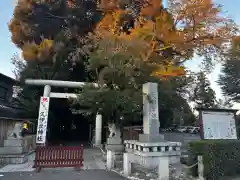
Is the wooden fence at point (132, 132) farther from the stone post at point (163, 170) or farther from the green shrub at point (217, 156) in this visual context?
the green shrub at point (217, 156)

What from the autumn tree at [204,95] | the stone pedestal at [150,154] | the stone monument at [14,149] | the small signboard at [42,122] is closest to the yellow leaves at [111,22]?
the small signboard at [42,122]

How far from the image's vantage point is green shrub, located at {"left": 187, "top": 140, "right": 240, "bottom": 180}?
22.5ft

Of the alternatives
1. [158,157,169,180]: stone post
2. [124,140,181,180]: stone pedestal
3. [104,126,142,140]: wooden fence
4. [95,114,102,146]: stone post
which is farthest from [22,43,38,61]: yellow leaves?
[158,157,169,180]: stone post

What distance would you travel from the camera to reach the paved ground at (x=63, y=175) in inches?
299

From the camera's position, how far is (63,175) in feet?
26.5

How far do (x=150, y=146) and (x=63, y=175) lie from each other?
341 cm

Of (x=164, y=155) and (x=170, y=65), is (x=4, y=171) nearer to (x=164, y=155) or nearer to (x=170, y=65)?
(x=164, y=155)

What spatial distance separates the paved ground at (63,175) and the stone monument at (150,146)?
2.50 ft

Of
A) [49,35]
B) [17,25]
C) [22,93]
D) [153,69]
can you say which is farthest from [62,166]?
[17,25]

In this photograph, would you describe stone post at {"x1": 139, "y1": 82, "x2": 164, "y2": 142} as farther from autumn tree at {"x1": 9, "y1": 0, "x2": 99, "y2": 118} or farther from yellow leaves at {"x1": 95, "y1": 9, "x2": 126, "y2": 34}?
autumn tree at {"x1": 9, "y1": 0, "x2": 99, "y2": 118}

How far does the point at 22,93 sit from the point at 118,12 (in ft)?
34.0

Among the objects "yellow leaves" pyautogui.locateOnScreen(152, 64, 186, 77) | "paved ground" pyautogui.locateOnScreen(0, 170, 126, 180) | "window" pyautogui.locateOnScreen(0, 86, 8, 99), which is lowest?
"paved ground" pyautogui.locateOnScreen(0, 170, 126, 180)

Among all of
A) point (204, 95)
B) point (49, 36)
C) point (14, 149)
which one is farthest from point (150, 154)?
point (204, 95)

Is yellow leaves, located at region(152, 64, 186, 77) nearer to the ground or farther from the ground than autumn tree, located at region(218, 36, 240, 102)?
nearer to the ground
